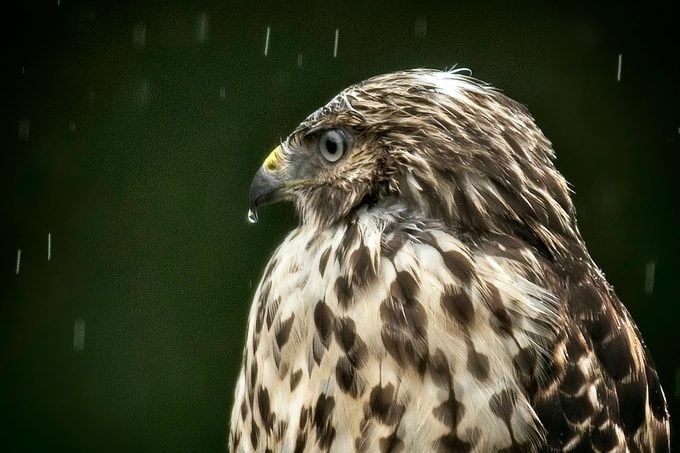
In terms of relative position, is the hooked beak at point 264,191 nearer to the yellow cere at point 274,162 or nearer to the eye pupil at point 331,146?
the yellow cere at point 274,162

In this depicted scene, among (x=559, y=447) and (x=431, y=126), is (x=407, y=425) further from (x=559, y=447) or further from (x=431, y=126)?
(x=431, y=126)

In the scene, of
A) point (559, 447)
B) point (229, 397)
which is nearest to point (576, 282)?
point (559, 447)

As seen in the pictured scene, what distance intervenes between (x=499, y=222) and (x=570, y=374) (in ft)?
0.99

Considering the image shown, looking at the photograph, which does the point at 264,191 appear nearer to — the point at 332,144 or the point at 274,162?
the point at 274,162

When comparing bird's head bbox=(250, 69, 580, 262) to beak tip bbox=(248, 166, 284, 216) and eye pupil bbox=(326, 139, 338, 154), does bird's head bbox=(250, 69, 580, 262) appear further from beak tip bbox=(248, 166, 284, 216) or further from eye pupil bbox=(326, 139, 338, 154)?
beak tip bbox=(248, 166, 284, 216)

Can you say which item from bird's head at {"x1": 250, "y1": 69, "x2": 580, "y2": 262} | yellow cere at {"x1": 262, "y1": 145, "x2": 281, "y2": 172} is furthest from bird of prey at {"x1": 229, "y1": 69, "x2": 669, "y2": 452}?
yellow cere at {"x1": 262, "y1": 145, "x2": 281, "y2": 172}

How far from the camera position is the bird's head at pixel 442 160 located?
212 cm

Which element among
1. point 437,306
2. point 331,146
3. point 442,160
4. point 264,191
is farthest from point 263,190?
point 437,306

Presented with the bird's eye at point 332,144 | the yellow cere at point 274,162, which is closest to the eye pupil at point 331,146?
the bird's eye at point 332,144

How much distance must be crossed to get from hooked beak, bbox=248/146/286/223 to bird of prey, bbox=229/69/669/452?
15cm

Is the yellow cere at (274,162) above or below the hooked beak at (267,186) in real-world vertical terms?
above

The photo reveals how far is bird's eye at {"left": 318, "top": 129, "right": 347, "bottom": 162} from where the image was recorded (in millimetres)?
2254

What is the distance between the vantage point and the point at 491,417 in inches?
77.6

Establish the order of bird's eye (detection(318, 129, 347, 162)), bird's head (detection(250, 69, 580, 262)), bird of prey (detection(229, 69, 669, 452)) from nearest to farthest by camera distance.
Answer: bird of prey (detection(229, 69, 669, 452))
bird's head (detection(250, 69, 580, 262))
bird's eye (detection(318, 129, 347, 162))
